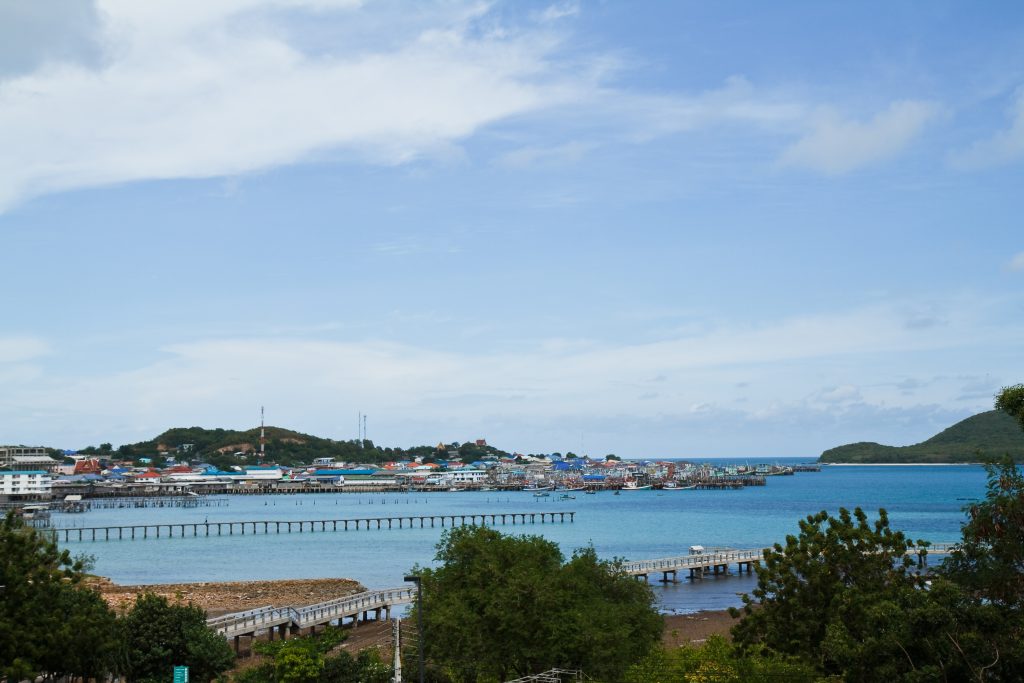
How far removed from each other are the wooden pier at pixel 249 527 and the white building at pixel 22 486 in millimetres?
46711

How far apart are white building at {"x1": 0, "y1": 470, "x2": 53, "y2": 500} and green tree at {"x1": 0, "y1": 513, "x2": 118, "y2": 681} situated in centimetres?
14683

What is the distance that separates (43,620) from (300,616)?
2193 centimetres

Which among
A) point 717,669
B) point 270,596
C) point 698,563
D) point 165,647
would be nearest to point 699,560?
point 698,563

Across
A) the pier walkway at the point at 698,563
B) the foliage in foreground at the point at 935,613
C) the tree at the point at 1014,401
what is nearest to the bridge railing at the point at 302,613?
the pier walkway at the point at 698,563

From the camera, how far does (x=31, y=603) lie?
2562cm

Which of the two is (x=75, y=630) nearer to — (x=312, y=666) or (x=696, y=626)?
(x=312, y=666)

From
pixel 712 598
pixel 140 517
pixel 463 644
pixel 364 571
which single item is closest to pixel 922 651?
pixel 463 644

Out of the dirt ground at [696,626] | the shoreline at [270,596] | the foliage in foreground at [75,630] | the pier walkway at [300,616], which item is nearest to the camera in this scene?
the foliage in foreground at [75,630]

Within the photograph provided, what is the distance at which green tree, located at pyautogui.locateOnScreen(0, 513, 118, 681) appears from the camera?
2498 centimetres

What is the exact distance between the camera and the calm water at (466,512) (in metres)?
76.4

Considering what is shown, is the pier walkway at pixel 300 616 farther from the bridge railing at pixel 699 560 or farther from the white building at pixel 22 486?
the white building at pixel 22 486

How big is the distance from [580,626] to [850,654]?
27.4 ft

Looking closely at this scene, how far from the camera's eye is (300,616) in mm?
46844

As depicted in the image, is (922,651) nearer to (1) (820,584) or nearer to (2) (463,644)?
(1) (820,584)
